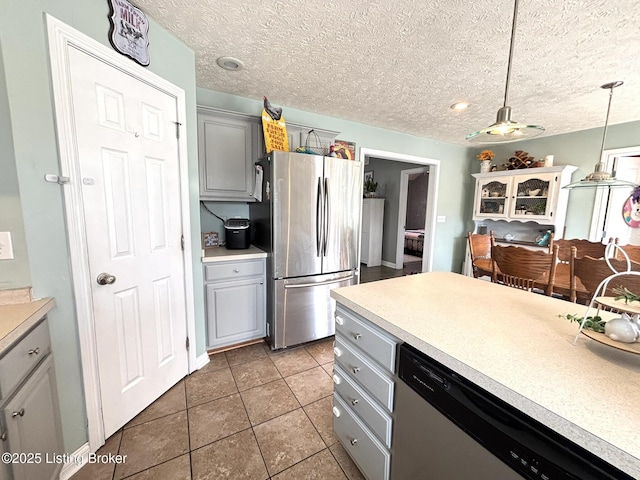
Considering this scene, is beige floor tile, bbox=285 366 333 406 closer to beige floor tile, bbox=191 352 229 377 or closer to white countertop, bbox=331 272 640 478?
beige floor tile, bbox=191 352 229 377

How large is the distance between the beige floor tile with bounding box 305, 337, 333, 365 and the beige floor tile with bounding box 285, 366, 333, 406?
0.15 meters

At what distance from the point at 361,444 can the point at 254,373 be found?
1.16 meters

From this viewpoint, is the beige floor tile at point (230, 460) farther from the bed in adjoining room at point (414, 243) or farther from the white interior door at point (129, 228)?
the bed in adjoining room at point (414, 243)

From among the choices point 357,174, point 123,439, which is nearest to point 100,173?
point 123,439

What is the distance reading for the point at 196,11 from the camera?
1.45 metres

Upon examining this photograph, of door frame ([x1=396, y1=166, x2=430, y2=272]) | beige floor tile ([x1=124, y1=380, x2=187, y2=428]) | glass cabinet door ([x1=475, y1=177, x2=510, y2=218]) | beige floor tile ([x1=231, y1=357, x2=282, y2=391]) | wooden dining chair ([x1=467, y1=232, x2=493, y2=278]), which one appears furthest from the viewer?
door frame ([x1=396, y1=166, x2=430, y2=272])

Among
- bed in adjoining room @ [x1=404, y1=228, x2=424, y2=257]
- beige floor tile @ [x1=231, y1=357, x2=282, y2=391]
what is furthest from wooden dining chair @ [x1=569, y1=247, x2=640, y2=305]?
bed in adjoining room @ [x1=404, y1=228, x2=424, y2=257]

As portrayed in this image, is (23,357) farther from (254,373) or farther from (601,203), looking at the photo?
(601,203)

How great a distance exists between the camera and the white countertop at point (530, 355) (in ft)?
1.75

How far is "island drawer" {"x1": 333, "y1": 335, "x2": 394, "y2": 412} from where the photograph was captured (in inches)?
40.2

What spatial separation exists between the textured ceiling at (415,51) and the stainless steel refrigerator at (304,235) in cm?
69

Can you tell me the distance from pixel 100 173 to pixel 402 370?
5.58ft

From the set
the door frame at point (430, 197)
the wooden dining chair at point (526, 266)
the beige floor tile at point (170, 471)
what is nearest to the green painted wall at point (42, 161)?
the beige floor tile at point (170, 471)

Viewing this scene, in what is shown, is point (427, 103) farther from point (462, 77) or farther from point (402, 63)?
point (402, 63)
